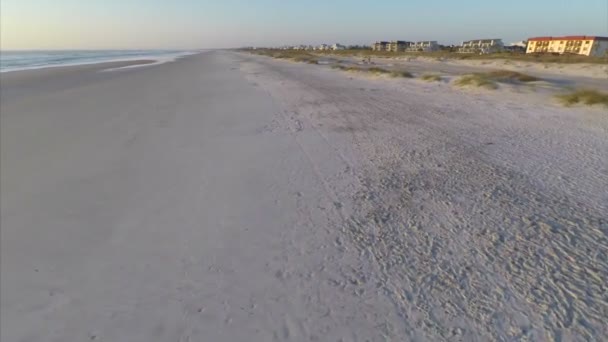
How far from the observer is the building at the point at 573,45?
69.2 metres

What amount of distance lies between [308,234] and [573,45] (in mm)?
98908

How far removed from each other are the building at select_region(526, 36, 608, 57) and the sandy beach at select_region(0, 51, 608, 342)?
274 ft

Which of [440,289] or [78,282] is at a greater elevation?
[440,289]

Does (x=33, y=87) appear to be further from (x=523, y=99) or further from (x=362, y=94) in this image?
(x=523, y=99)

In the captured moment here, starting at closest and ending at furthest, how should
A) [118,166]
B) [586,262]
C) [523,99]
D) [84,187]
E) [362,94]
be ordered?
1. [586,262]
2. [84,187]
3. [118,166]
4. [523,99]
5. [362,94]

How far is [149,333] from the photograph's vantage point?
8.54ft

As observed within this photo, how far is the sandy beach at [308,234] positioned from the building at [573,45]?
8366cm

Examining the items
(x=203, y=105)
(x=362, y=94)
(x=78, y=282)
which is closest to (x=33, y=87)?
(x=203, y=105)

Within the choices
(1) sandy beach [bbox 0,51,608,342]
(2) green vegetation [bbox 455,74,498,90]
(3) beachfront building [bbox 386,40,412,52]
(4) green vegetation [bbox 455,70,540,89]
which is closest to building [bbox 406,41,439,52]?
(3) beachfront building [bbox 386,40,412,52]

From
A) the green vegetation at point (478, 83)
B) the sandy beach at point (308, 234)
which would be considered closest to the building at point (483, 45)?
the green vegetation at point (478, 83)

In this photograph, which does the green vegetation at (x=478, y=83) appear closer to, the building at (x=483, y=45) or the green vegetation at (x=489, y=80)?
the green vegetation at (x=489, y=80)

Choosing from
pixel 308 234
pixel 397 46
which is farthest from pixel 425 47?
pixel 308 234

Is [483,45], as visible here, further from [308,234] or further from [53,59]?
[308,234]

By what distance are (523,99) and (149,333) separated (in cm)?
1381
